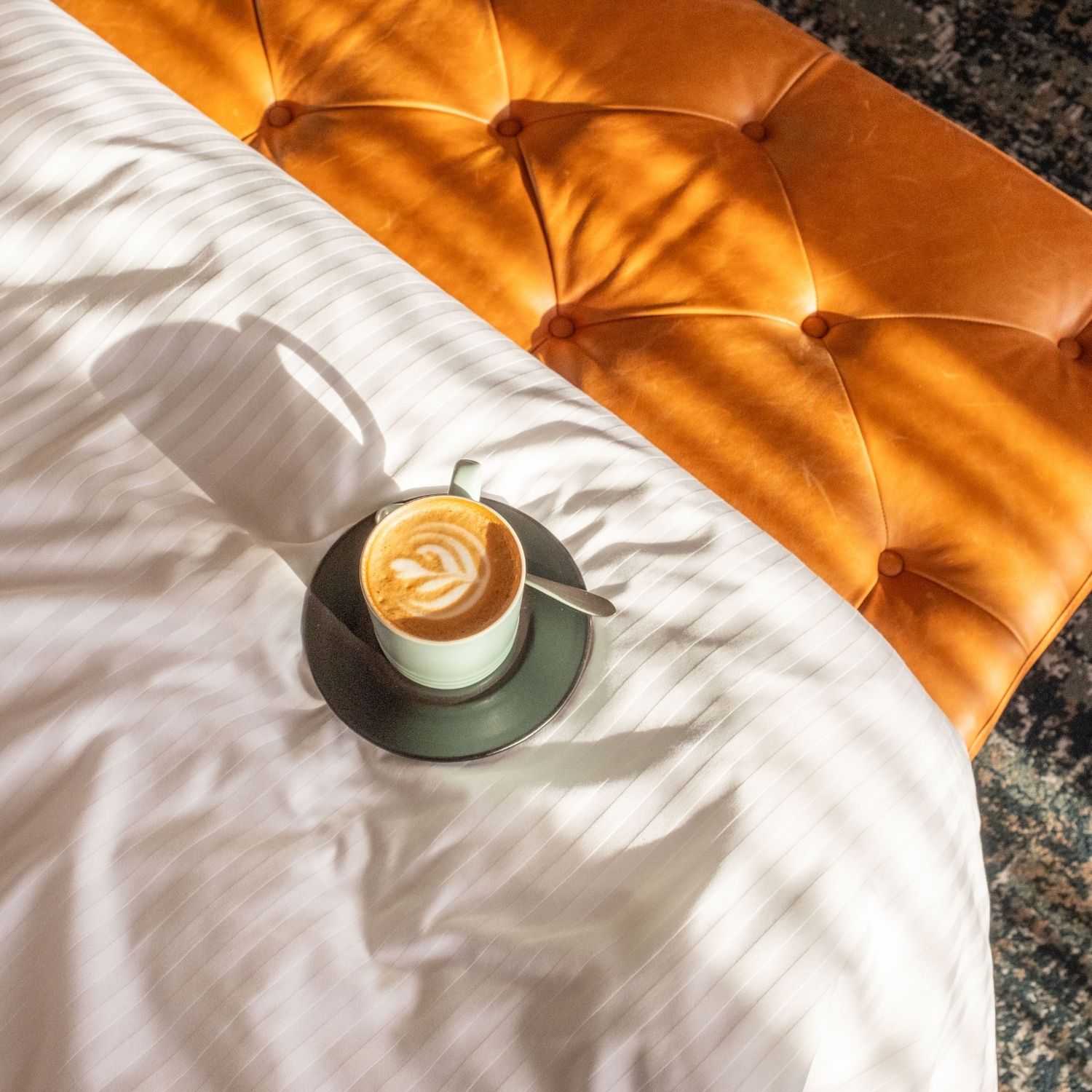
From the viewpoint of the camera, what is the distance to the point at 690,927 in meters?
0.40

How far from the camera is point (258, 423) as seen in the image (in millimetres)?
508

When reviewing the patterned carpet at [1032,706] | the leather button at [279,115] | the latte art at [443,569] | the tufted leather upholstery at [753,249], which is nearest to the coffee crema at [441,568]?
the latte art at [443,569]

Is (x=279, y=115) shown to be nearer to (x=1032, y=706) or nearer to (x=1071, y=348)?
(x=1071, y=348)

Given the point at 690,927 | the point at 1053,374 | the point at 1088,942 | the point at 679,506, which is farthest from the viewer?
the point at 1088,942

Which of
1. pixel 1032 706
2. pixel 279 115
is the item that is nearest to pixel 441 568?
pixel 279 115

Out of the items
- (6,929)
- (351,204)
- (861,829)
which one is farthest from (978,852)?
(351,204)

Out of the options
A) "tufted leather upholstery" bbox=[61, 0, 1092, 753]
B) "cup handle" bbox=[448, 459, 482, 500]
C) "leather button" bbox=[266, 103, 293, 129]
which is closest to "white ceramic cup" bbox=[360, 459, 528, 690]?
"cup handle" bbox=[448, 459, 482, 500]

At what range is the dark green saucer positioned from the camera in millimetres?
447

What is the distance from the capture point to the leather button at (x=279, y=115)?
708mm

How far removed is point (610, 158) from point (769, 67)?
152 mm

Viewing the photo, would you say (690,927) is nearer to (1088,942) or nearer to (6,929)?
(6,929)

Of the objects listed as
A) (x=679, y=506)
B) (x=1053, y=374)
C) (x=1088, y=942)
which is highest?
(x=1053, y=374)

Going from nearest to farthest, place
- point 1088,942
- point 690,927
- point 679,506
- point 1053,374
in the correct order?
point 690,927
point 679,506
point 1053,374
point 1088,942

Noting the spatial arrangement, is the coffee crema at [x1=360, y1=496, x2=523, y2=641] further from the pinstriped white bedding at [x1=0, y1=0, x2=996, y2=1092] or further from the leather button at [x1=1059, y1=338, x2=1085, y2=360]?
the leather button at [x1=1059, y1=338, x2=1085, y2=360]
